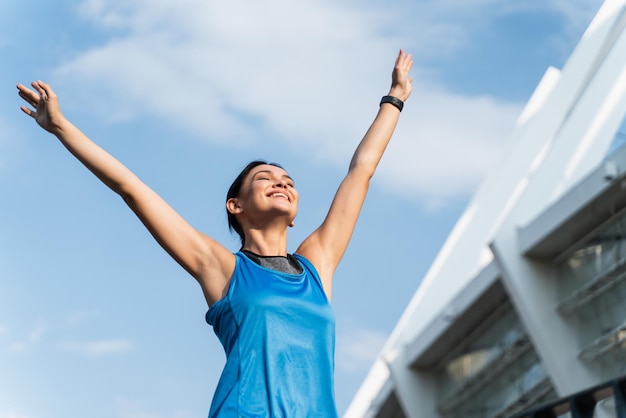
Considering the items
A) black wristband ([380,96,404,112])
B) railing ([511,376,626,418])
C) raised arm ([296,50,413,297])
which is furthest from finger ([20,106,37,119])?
railing ([511,376,626,418])

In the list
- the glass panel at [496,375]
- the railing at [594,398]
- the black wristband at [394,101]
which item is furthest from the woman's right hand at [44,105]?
→ the glass panel at [496,375]

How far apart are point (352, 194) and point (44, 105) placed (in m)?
1.15

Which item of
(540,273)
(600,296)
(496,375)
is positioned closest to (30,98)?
(600,296)

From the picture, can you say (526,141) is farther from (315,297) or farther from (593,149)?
(315,297)

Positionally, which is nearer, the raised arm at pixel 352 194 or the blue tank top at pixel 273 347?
the blue tank top at pixel 273 347

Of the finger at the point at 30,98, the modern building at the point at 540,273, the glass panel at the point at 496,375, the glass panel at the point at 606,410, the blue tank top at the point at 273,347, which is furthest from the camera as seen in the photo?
the glass panel at the point at 496,375

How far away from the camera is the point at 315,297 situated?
12.1ft

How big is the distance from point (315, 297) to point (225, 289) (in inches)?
11.5

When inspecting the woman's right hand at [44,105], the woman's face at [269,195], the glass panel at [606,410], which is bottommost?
the woman's face at [269,195]

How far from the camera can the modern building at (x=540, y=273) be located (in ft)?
60.8

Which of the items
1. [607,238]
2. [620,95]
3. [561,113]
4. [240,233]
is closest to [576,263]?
[607,238]

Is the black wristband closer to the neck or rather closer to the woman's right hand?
the neck

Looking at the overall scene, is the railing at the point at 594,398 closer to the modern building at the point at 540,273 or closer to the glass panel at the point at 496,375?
the modern building at the point at 540,273

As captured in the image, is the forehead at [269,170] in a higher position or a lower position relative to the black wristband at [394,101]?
lower
